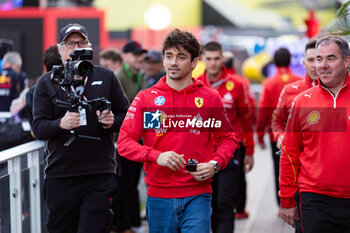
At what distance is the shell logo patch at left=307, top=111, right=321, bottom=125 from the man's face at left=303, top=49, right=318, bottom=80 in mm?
1696

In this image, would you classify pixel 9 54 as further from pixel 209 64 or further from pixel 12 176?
pixel 12 176

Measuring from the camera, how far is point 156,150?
14.6 feet

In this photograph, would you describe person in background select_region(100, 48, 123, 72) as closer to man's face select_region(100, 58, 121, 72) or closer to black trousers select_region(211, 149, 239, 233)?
man's face select_region(100, 58, 121, 72)

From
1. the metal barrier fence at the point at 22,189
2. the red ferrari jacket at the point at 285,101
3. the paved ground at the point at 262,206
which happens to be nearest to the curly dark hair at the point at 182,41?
the metal barrier fence at the point at 22,189

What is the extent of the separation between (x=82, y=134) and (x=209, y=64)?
2.51 metres

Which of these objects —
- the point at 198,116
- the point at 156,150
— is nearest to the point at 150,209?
the point at 156,150

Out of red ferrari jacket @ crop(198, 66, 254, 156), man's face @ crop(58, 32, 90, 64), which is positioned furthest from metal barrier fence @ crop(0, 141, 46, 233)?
red ferrari jacket @ crop(198, 66, 254, 156)

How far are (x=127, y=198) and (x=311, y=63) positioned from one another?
10.2 feet

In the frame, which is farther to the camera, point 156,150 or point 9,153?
point 9,153

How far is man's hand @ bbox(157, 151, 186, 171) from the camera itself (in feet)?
13.9

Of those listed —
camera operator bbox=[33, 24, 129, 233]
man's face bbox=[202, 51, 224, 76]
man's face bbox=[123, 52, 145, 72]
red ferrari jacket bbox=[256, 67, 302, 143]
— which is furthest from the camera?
red ferrari jacket bbox=[256, 67, 302, 143]

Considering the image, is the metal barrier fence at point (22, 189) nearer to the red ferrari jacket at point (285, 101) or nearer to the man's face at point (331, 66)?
the red ferrari jacket at point (285, 101)

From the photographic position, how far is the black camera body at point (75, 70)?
4.72 meters

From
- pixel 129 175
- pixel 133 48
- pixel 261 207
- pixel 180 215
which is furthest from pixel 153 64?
pixel 180 215
